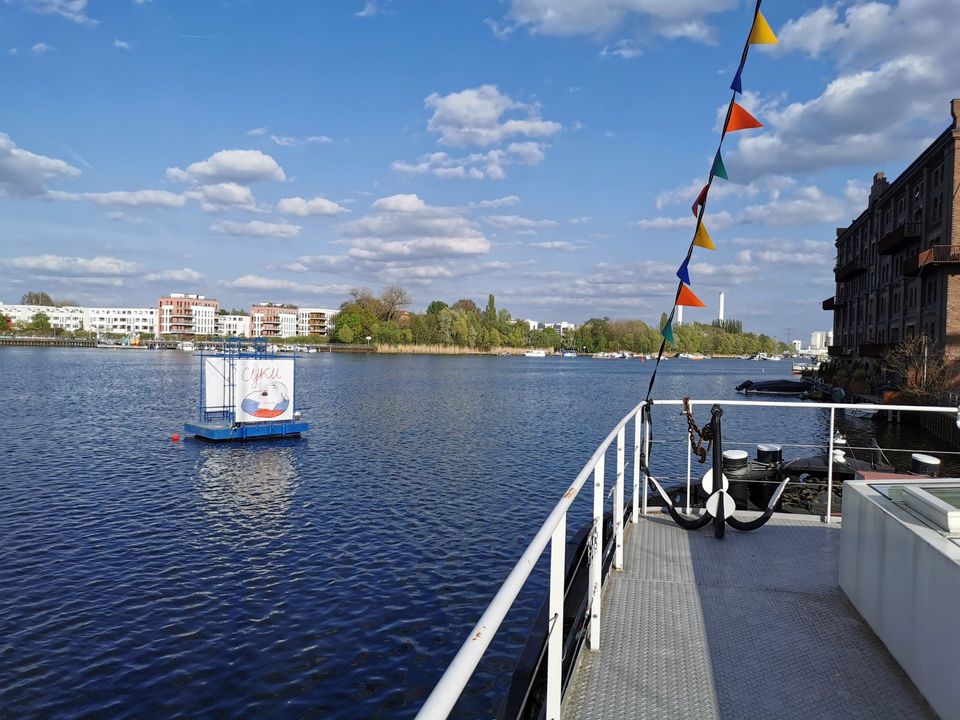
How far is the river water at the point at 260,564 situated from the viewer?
836cm

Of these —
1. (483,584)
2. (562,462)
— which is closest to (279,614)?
(483,584)

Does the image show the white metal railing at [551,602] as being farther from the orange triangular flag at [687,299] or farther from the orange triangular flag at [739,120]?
the orange triangular flag at [739,120]

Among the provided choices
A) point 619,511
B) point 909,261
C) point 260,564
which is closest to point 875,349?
point 909,261

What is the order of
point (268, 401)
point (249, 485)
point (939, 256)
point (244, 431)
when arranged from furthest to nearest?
point (939, 256), point (268, 401), point (244, 431), point (249, 485)

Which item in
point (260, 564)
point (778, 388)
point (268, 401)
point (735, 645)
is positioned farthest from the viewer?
point (778, 388)

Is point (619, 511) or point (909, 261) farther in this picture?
point (909, 261)

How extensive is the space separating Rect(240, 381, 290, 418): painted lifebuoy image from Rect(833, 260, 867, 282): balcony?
171 ft

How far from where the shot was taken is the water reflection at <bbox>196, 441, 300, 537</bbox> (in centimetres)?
1599

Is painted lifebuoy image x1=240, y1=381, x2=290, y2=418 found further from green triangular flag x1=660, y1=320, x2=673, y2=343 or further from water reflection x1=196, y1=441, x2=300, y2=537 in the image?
green triangular flag x1=660, y1=320, x2=673, y2=343

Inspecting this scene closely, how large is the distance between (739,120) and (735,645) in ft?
15.5

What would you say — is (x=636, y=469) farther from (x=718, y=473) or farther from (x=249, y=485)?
(x=249, y=485)

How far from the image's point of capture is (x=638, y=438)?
6.19 m

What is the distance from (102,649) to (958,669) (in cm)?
980

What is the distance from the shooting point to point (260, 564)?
499 inches
